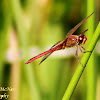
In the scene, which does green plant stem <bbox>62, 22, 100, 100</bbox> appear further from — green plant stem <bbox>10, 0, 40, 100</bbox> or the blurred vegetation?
the blurred vegetation

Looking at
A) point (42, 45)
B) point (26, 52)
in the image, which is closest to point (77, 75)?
point (26, 52)

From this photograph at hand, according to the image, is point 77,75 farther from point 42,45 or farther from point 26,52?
point 42,45

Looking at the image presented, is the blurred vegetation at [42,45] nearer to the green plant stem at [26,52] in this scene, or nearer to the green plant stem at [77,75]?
the green plant stem at [26,52]

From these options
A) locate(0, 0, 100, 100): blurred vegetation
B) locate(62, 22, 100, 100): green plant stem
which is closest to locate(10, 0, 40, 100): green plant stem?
locate(0, 0, 100, 100): blurred vegetation

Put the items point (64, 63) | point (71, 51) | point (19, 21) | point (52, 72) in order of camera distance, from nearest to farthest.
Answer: point (19, 21) → point (52, 72) → point (64, 63) → point (71, 51)

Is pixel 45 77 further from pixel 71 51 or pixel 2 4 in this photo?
pixel 2 4

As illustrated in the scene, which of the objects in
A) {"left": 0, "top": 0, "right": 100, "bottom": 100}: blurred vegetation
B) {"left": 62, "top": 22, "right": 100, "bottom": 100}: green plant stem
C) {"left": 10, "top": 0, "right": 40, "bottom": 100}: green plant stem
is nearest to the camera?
{"left": 62, "top": 22, "right": 100, "bottom": 100}: green plant stem

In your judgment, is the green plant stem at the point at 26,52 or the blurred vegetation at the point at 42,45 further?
the blurred vegetation at the point at 42,45

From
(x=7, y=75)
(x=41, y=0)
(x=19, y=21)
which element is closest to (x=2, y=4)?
(x=41, y=0)

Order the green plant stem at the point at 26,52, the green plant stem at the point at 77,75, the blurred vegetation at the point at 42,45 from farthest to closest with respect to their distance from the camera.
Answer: the blurred vegetation at the point at 42,45
the green plant stem at the point at 26,52
the green plant stem at the point at 77,75

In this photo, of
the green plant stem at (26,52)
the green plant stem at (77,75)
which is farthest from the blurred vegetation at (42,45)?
the green plant stem at (77,75)

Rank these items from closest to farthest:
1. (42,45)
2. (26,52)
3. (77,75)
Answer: (77,75) → (26,52) → (42,45)
